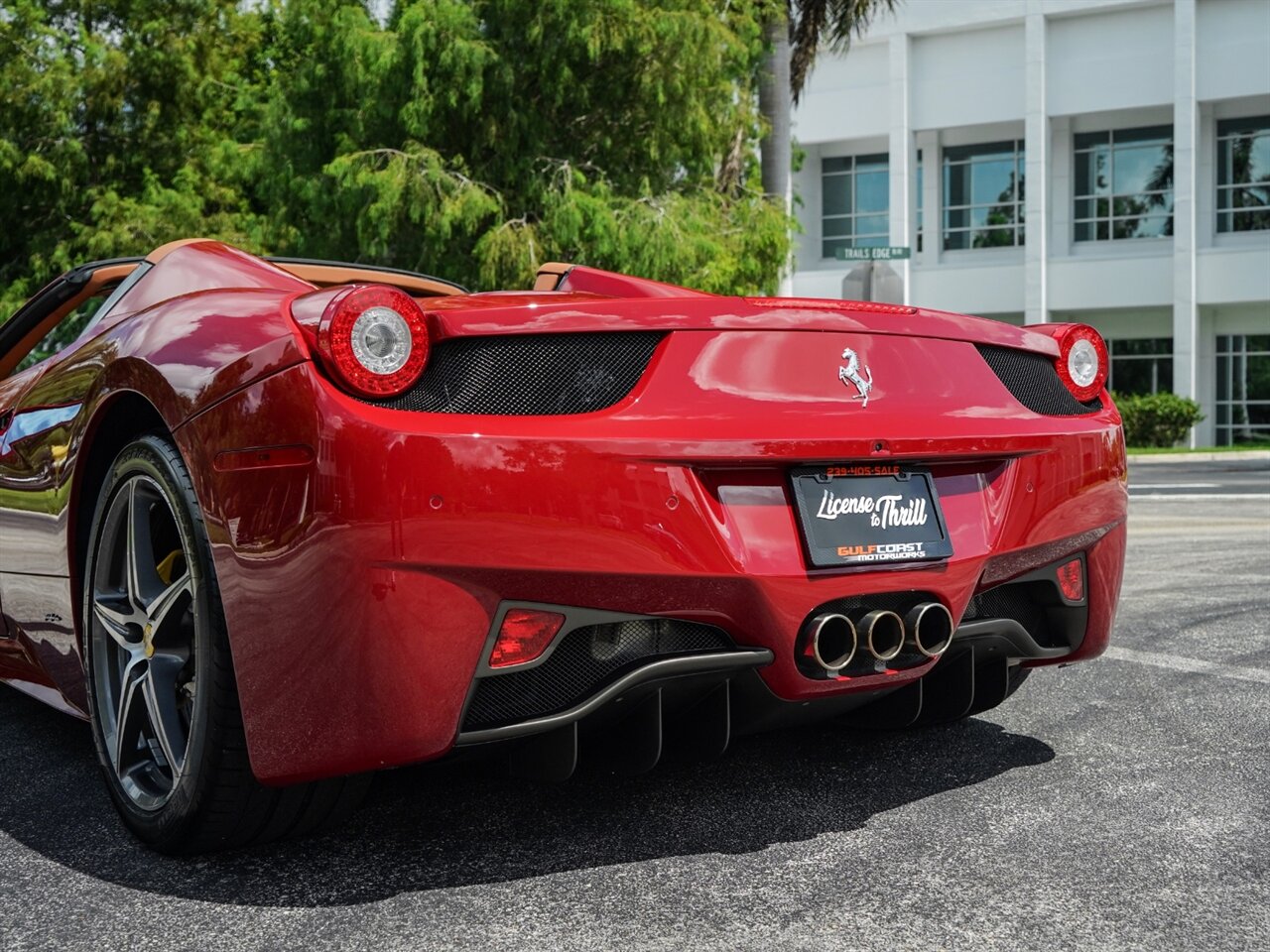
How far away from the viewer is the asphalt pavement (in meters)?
2.45

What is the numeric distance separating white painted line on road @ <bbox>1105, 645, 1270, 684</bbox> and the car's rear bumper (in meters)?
2.26

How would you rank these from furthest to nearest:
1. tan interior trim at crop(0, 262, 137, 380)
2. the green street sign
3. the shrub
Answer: the shrub, the green street sign, tan interior trim at crop(0, 262, 137, 380)

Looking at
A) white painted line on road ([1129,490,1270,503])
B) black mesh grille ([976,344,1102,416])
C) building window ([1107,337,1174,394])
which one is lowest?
white painted line on road ([1129,490,1270,503])

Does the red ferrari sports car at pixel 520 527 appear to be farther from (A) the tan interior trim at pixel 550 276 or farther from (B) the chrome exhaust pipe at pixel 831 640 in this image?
(A) the tan interior trim at pixel 550 276

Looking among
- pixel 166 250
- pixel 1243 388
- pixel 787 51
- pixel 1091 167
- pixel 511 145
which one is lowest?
pixel 166 250

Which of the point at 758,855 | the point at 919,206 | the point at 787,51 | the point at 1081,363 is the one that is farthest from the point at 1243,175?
the point at 758,855

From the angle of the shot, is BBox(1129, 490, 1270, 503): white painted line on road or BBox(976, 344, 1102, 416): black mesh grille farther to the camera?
BBox(1129, 490, 1270, 503): white painted line on road

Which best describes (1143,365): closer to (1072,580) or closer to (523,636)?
(1072,580)

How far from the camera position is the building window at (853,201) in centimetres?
3659

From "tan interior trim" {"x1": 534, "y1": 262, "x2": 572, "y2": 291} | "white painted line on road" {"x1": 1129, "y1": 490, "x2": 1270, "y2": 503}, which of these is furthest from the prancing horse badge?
"white painted line on road" {"x1": 1129, "y1": 490, "x2": 1270, "y2": 503}

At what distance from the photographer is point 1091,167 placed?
3456 cm

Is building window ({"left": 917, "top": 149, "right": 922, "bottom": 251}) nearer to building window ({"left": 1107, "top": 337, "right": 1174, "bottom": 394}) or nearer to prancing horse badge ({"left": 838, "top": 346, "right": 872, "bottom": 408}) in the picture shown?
building window ({"left": 1107, "top": 337, "right": 1174, "bottom": 394})

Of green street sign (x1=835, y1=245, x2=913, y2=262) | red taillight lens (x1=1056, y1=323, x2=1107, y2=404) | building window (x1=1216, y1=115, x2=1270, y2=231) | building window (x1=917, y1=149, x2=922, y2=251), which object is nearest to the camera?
red taillight lens (x1=1056, y1=323, x2=1107, y2=404)

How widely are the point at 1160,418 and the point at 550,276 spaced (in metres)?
29.4
